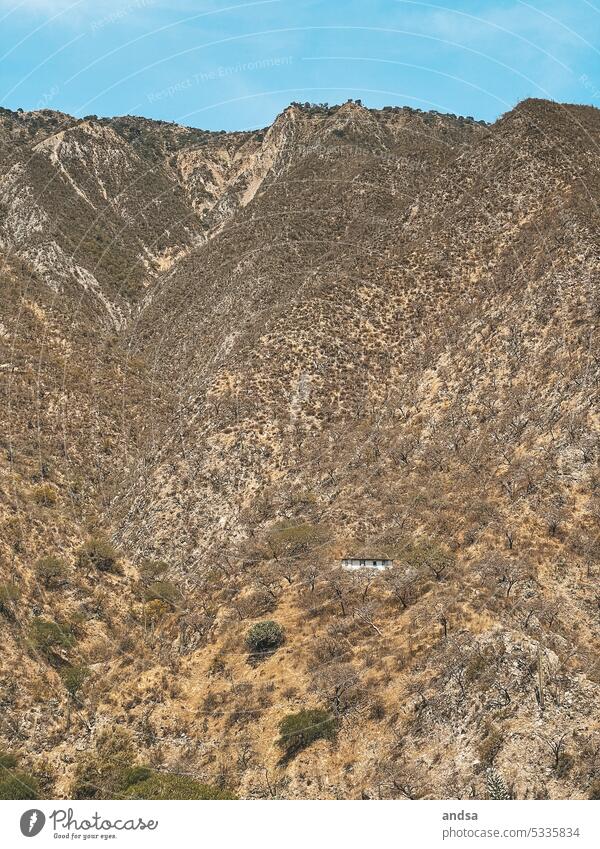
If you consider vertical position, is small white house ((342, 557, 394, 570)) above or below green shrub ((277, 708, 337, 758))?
above

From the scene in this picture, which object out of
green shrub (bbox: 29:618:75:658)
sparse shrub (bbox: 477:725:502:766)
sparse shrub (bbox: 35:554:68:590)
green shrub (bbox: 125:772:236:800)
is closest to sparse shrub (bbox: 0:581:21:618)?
green shrub (bbox: 29:618:75:658)

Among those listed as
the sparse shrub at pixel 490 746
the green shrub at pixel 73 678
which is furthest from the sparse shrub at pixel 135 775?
the sparse shrub at pixel 490 746

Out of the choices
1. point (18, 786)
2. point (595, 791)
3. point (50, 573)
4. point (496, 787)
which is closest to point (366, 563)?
point (496, 787)

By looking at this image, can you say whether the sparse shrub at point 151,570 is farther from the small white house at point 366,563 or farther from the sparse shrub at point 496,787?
the sparse shrub at point 496,787

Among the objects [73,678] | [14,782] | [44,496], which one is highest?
[44,496]

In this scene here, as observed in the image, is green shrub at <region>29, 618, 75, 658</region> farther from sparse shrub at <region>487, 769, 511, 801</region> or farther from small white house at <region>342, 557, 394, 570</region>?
sparse shrub at <region>487, 769, 511, 801</region>

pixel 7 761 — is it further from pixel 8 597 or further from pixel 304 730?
pixel 304 730
